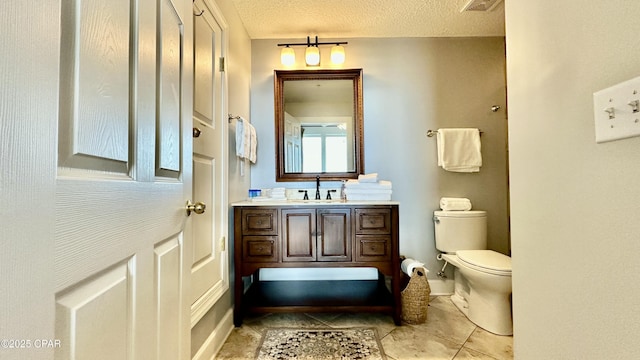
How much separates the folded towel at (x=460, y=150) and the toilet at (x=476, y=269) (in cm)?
38

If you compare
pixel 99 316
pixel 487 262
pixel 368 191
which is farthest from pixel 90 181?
pixel 487 262

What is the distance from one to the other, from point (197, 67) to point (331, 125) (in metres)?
1.20

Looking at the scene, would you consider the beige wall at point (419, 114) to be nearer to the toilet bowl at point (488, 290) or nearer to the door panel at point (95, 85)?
the toilet bowl at point (488, 290)

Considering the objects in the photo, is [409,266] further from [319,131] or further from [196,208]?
[196,208]

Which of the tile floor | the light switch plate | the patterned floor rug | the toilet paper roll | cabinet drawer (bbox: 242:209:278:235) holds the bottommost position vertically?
the tile floor

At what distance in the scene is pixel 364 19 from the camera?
2125mm

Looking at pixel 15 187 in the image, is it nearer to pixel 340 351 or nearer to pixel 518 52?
pixel 518 52

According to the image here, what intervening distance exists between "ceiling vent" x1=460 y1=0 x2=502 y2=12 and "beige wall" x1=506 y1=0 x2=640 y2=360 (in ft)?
4.08

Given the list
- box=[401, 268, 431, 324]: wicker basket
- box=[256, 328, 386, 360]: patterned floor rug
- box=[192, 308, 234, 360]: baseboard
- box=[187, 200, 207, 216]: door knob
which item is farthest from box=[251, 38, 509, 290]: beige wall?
box=[187, 200, 207, 216]: door knob

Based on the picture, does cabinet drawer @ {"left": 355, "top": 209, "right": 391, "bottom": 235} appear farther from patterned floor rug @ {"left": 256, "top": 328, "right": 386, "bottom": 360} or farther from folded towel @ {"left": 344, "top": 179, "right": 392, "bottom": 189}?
patterned floor rug @ {"left": 256, "top": 328, "right": 386, "bottom": 360}

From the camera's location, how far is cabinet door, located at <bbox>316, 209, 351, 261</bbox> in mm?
1820

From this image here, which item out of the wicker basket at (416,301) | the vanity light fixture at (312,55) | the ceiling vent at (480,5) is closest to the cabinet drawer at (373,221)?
the wicker basket at (416,301)

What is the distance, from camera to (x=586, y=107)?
0.63 m

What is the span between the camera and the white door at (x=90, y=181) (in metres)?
0.35
